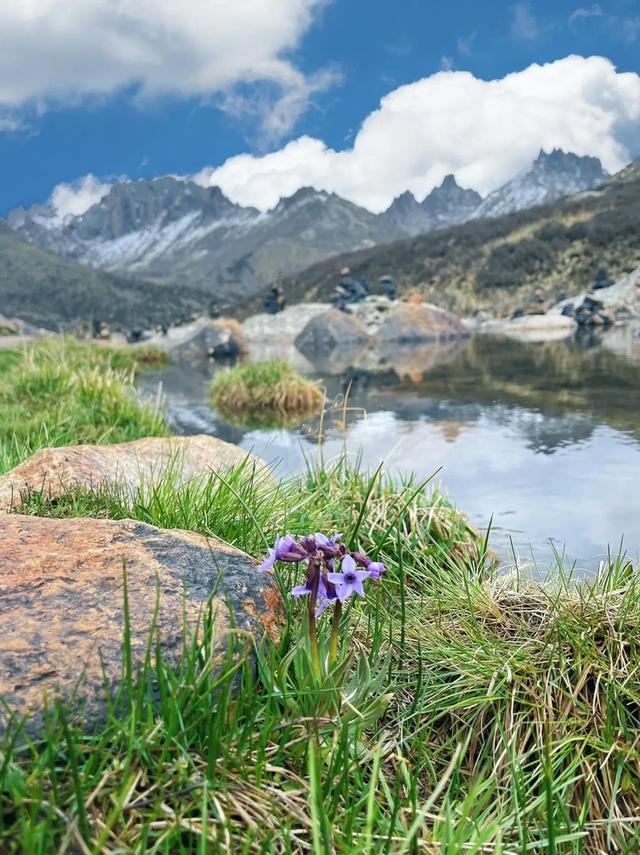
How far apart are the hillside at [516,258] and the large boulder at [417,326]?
14076mm

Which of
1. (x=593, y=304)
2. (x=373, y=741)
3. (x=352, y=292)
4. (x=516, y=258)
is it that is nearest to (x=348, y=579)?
(x=373, y=741)

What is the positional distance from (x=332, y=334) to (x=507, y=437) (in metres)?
21.1

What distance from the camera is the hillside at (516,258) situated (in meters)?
45.4

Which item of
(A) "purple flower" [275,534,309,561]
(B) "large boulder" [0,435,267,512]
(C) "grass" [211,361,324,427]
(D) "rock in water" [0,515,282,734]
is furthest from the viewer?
(C) "grass" [211,361,324,427]

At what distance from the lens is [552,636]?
9.03 feet

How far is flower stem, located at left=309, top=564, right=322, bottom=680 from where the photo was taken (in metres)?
1.97

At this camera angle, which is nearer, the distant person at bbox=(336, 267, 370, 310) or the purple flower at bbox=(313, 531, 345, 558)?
the purple flower at bbox=(313, 531, 345, 558)

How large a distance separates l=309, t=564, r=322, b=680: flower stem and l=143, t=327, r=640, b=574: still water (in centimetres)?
152

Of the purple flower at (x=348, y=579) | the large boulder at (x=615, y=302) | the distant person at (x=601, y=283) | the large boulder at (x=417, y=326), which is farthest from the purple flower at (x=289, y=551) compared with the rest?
the distant person at (x=601, y=283)

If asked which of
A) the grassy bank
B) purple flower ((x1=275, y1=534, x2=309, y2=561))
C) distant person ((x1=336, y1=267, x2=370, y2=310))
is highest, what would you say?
distant person ((x1=336, y1=267, x2=370, y2=310))

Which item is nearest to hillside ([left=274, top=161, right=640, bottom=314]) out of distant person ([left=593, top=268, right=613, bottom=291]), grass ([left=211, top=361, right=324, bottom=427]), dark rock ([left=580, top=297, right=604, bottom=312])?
distant person ([left=593, top=268, right=613, bottom=291])

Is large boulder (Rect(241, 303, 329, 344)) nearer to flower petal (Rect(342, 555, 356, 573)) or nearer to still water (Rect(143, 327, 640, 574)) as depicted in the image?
still water (Rect(143, 327, 640, 574))

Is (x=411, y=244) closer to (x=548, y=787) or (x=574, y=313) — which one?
(x=574, y=313)

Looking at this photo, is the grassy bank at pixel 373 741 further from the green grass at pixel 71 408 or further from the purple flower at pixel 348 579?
the green grass at pixel 71 408
